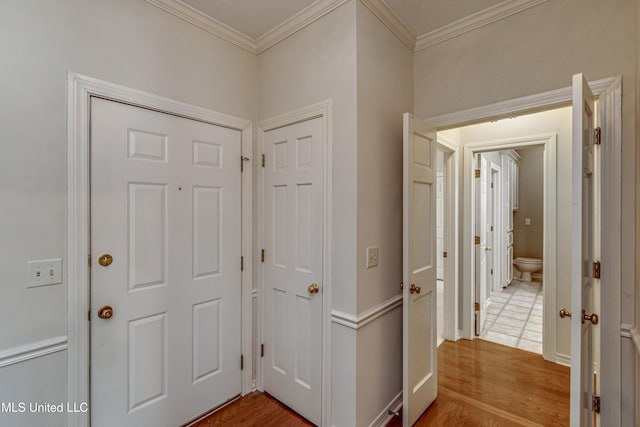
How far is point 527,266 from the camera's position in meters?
5.62

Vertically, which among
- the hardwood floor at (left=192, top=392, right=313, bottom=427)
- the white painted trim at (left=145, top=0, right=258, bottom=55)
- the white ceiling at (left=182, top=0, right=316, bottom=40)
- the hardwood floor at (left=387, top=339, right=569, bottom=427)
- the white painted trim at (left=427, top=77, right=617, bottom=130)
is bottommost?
the hardwood floor at (left=387, top=339, right=569, bottom=427)

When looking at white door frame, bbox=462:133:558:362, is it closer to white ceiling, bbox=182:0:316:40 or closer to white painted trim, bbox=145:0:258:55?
white ceiling, bbox=182:0:316:40

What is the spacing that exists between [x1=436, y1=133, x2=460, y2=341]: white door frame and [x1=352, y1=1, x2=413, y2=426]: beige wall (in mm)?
1278

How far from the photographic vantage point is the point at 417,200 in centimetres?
192

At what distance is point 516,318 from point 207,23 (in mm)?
4637

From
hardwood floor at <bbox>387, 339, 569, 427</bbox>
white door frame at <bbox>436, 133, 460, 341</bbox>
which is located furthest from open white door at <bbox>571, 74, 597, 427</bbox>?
white door frame at <bbox>436, 133, 460, 341</bbox>

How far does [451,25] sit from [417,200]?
47.7 inches

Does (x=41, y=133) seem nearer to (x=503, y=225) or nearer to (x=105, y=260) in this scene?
(x=105, y=260)

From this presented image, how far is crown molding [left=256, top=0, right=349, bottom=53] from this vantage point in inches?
69.1

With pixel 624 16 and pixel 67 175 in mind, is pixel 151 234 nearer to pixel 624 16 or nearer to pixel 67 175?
pixel 67 175

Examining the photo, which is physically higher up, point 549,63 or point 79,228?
point 549,63

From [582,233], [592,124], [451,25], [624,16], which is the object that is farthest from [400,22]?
[582,233]

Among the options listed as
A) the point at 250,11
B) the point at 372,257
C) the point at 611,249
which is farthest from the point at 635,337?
the point at 250,11

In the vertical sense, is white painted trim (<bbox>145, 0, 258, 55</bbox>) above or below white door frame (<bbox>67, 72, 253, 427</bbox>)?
above
